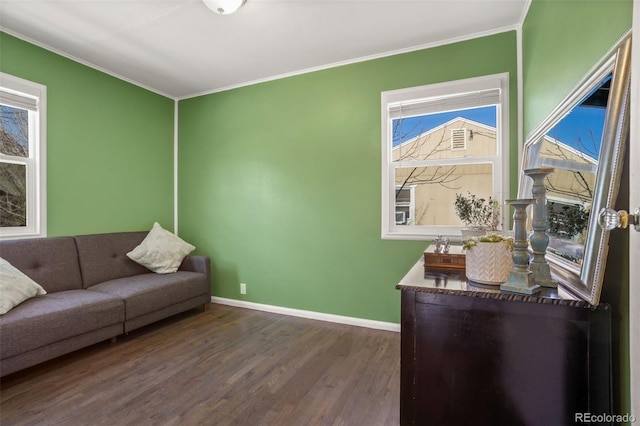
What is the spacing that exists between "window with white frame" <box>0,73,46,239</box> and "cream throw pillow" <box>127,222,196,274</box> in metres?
0.80

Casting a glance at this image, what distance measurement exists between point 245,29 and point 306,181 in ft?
4.74

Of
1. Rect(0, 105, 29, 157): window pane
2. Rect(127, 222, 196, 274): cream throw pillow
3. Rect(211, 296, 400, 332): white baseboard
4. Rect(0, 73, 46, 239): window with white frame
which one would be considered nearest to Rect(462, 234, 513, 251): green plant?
Rect(211, 296, 400, 332): white baseboard

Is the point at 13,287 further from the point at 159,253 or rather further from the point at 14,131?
the point at 14,131

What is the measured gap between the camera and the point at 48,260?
2.62 metres

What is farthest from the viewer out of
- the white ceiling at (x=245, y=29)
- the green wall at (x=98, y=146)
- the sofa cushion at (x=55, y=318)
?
the green wall at (x=98, y=146)

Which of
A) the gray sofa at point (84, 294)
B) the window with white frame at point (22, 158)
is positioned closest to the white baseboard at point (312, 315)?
the gray sofa at point (84, 294)

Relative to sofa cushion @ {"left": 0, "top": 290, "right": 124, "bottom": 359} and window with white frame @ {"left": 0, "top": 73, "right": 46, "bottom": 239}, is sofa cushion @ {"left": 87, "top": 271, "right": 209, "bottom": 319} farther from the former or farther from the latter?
window with white frame @ {"left": 0, "top": 73, "right": 46, "bottom": 239}

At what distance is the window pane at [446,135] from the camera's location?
2.63 m

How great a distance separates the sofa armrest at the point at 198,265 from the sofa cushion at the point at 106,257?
388mm

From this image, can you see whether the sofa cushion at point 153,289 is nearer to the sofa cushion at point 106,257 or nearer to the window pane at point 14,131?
the sofa cushion at point 106,257

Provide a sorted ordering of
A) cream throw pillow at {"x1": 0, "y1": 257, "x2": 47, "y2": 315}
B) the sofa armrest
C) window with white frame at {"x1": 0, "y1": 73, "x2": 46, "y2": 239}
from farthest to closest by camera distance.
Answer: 1. the sofa armrest
2. window with white frame at {"x1": 0, "y1": 73, "x2": 46, "y2": 239}
3. cream throw pillow at {"x1": 0, "y1": 257, "x2": 47, "y2": 315}

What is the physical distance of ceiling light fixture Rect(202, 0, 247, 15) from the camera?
6.86 ft

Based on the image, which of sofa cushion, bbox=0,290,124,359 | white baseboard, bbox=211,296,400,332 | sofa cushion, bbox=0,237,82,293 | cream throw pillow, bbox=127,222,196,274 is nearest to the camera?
sofa cushion, bbox=0,290,124,359

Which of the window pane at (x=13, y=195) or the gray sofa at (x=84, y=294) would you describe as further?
the window pane at (x=13, y=195)
